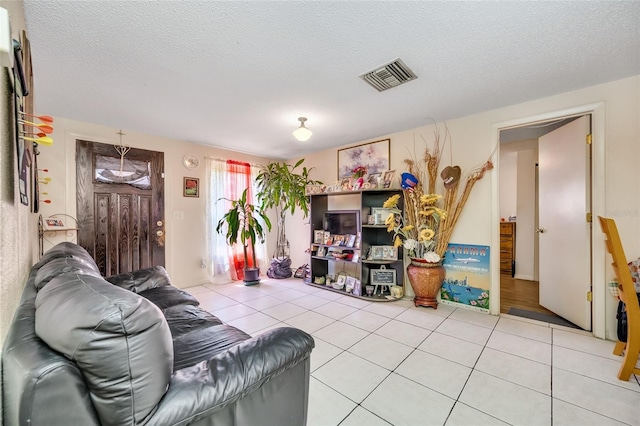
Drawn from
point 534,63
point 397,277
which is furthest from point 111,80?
point 397,277

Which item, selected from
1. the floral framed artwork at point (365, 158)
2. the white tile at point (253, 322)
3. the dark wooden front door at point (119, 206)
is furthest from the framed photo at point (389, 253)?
the dark wooden front door at point (119, 206)

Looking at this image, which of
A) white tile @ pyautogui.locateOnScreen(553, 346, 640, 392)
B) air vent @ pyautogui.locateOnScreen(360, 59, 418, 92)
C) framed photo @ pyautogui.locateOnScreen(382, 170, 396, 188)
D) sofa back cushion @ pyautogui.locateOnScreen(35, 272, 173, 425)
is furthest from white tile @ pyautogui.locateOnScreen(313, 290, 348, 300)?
sofa back cushion @ pyautogui.locateOnScreen(35, 272, 173, 425)

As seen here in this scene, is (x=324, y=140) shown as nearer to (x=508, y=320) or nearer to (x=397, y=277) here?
(x=397, y=277)

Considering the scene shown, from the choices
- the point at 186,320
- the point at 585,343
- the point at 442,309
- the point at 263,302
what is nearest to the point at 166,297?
the point at 186,320

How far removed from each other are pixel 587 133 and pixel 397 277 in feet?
8.45

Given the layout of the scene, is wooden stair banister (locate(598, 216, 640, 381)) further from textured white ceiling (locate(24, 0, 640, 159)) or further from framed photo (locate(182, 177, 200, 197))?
framed photo (locate(182, 177, 200, 197))

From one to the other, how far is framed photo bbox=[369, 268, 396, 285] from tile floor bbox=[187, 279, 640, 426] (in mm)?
529

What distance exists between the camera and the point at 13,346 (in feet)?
2.26

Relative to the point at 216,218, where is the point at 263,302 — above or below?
below

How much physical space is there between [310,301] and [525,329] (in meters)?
2.39

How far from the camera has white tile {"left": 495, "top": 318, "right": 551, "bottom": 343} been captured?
7.89 ft

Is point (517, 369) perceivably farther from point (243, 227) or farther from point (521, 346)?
point (243, 227)

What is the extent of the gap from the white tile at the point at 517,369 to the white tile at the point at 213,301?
281cm

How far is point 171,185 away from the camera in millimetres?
3938
